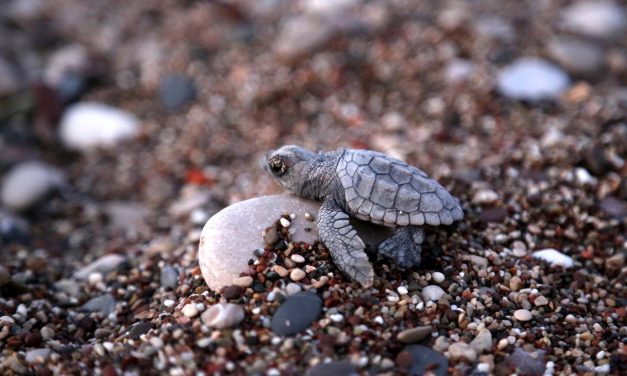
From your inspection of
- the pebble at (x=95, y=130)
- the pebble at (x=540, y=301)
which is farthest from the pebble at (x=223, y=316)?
the pebble at (x=95, y=130)

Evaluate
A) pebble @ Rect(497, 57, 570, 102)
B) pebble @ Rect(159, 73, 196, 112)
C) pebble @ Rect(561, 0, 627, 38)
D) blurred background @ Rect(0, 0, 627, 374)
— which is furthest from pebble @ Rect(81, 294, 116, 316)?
pebble @ Rect(561, 0, 627, 38)

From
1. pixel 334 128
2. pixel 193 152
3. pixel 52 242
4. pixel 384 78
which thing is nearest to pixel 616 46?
pixel 384 78

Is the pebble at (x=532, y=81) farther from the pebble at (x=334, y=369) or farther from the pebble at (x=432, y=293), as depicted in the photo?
the pebble at (x=334, y=369)

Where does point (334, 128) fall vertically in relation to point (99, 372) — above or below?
above

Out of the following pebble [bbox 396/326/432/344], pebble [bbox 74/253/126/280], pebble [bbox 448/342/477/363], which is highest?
pebble [bbox 74/253/126/280]

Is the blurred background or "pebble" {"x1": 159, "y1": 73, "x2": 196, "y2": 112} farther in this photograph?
"pebble" {"x1": 159, "y1": 73, "x2": 196, "y2": 112}

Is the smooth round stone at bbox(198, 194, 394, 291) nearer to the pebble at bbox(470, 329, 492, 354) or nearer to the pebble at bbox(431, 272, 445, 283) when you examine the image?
the pebble at bbox(431, 272, 445, 283)

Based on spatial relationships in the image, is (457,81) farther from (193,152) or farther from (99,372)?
(99,372)

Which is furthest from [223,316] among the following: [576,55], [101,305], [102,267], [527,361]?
[576,55]
